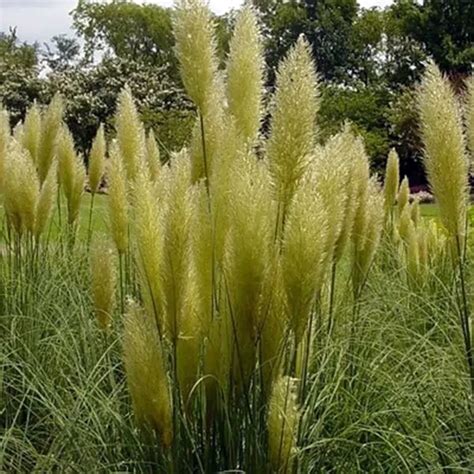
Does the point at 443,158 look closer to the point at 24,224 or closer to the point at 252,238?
the point at 252,238

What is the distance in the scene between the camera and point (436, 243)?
5969mm

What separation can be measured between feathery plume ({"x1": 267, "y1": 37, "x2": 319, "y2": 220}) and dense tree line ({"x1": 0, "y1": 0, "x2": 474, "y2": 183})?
3.76 metres

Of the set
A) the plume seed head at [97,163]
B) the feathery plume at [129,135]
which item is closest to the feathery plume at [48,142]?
the plume seed head at [97,163]

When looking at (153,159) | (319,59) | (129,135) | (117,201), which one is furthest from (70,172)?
(319,59)

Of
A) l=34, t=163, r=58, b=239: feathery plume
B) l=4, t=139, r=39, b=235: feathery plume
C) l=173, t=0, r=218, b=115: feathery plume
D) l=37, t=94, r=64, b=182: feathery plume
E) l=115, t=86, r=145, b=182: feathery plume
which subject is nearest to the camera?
l=173, t=0, r=218, b=115: feathery plume

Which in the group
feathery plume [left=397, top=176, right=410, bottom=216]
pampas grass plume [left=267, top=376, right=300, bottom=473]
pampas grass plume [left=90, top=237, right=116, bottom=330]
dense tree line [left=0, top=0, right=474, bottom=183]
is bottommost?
pampas grass plume [left=267, top=376, right=300, bottom=473]

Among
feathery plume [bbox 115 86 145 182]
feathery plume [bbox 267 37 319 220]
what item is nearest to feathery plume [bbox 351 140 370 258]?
feathery plume [bbox 115 86 145 182]

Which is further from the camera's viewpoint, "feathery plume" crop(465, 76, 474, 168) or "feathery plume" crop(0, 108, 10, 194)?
"feathery plume" crop(0, 108, 10, 194)

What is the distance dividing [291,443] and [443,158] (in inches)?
36.6

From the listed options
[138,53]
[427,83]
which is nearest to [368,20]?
[138,53]

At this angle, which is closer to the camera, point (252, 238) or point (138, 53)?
point (252, 238)

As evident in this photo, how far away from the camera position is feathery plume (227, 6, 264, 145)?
2467 mm

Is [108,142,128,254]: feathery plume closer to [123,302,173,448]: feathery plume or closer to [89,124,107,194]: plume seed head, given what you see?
[123,302,173,448]: feathery plume

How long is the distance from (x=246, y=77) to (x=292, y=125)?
35 cm
